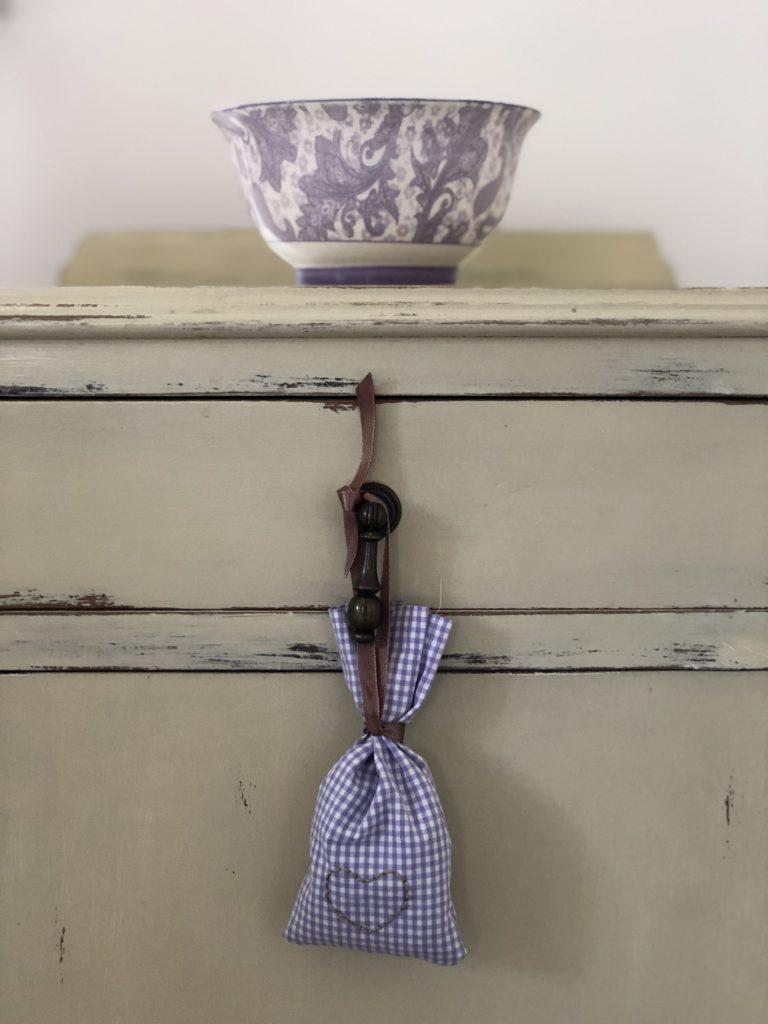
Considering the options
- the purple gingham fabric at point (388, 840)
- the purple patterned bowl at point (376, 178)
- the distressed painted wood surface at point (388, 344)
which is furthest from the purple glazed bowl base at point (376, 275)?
the purple gingham fabric at point (388, 840)

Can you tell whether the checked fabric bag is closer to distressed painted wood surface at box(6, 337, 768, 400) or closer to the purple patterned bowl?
distressed painted wood surface at box(6, 337, 768, 400)

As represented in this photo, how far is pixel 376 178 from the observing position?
2.07 ft

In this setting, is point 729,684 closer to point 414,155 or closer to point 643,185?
point 414,155

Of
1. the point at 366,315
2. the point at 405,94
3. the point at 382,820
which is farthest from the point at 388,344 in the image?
the point at 405,94

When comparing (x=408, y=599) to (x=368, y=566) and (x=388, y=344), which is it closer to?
(x=368, y=566)

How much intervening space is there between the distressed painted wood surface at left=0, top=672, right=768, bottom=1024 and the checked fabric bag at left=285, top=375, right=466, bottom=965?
0.03m

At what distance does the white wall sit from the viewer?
87 cm

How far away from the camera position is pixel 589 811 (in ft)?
1.89

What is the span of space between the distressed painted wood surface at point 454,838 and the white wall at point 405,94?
49 centimetres

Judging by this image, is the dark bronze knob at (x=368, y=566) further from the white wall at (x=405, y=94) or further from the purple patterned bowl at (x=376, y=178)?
the white wall at (x=405, y=94)

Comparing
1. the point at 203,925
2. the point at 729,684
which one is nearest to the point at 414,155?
the point at 729,684

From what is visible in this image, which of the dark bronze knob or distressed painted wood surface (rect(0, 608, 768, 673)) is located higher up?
the dark bronze knob

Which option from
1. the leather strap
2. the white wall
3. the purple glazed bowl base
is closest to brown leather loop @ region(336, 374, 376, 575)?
the leather strap

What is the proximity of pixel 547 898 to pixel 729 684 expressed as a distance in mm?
164
